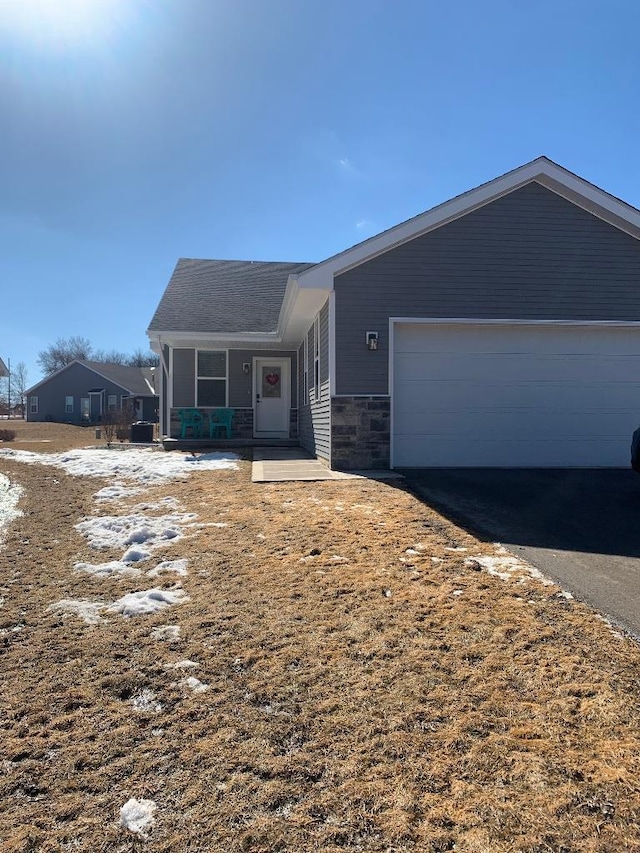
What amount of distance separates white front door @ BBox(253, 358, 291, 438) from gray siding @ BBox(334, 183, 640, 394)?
5820 mm

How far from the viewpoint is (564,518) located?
4.72 metres

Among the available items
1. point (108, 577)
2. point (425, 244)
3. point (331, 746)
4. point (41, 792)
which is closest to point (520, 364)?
point (425, 244)

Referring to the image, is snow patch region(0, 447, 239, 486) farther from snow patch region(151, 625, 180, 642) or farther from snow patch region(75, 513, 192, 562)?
snow patch region(151, 625, 180, 642)

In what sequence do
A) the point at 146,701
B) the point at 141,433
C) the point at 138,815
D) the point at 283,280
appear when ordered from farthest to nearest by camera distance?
→ the point at 141,433, the point at 283,280, the point at 146,701, the point at 138,815

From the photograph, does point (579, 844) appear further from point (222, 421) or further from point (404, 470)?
point (222, 421)

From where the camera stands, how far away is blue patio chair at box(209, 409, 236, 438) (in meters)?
12.6

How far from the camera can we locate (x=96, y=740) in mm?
1816

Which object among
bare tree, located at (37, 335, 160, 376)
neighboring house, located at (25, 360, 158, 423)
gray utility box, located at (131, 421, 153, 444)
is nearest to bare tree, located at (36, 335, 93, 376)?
bare tree, located at (37, 335, 160, 376)

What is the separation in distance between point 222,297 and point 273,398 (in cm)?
318

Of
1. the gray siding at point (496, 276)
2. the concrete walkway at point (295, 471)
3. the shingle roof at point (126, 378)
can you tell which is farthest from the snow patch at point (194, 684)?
the shingle roof at point (126, 378)

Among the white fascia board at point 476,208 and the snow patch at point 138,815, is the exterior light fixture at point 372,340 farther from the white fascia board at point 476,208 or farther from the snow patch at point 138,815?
the snow patch at point 138,815

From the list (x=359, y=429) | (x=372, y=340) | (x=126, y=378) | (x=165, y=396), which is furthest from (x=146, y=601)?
(x=126, y=378)

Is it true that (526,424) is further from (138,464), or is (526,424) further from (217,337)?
(217,337)

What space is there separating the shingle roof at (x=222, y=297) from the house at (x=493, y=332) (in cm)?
485
